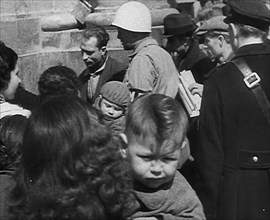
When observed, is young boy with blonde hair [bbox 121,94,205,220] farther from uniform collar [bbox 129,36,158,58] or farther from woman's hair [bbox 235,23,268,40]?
uniform collar [bbox 129,36,158,58]

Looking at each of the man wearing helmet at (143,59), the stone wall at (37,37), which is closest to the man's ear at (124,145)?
the man wearing helmet at (143,59)

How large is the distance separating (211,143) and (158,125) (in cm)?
125

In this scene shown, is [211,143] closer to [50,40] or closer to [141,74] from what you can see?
[141,74]

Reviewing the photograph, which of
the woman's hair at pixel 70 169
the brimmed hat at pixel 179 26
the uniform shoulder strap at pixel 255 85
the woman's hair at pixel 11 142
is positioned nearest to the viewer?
the woman's hair at pixel 70 169

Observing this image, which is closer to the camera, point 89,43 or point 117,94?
point 117,94

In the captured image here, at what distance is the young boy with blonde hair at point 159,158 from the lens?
2943 millimetres

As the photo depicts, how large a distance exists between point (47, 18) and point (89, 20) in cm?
87

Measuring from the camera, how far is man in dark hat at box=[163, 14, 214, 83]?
6.24m

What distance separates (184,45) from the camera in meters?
6.43

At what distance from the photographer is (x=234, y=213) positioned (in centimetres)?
425

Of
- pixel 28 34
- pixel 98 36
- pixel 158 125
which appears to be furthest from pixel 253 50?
pixel 28 34

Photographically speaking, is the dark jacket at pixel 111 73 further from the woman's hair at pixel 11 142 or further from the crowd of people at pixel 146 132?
the woman's hair at pixel 11 142

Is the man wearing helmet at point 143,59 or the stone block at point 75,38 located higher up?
the man wearing helmet at point 143,59

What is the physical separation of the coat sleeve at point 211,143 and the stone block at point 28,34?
5.02 meters
